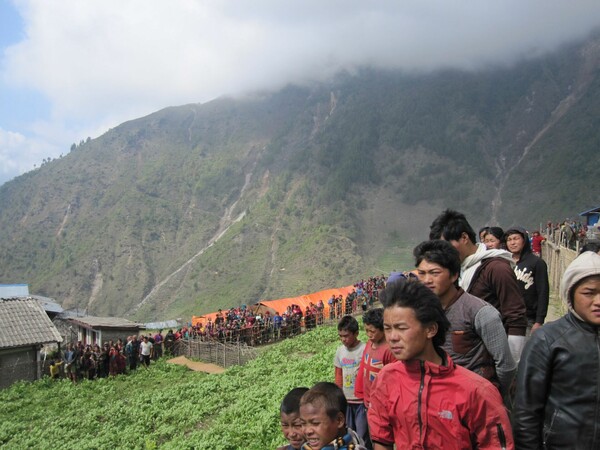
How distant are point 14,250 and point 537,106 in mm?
108302

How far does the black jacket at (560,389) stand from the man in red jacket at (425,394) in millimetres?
229

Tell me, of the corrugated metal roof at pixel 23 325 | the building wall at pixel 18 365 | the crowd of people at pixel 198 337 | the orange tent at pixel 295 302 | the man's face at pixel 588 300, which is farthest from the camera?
the orange tent at pixel 295 302

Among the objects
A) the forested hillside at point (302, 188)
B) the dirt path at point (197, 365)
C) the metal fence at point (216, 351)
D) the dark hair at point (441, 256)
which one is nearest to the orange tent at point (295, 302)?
the metal fence at point (216, 351)

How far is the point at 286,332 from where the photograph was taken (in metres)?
21.8

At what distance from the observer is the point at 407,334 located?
2.39 meters

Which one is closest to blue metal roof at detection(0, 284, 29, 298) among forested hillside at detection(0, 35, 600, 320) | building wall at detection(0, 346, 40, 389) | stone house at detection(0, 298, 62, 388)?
stone house at detection(0, 298, 62, 388)

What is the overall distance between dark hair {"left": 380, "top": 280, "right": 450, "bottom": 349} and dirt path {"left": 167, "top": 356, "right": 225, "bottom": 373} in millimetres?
15928

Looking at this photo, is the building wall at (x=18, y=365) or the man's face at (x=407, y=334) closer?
the man's face at (x=407, y=334)

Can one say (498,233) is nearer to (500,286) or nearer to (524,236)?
(524,236)

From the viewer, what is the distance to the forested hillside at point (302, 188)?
70.0 meters

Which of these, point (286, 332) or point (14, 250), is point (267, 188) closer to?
point (14, 250)

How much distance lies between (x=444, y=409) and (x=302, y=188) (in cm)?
8558

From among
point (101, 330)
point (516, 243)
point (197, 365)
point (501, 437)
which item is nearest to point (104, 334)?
point (101, 330)

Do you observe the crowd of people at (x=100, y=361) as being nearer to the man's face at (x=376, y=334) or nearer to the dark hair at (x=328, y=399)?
the man's face at (x=376, y=334)
